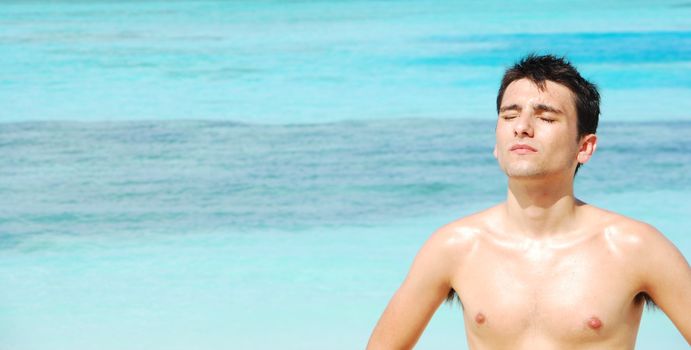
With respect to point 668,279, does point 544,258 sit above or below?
above

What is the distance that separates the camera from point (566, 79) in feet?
8.69

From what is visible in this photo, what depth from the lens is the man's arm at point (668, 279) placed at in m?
2.58

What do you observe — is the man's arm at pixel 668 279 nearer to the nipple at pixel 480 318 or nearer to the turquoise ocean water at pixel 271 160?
the nipple at pixel 480 318

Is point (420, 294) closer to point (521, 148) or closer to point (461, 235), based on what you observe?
point (461, 235)

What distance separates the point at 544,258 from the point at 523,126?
299 millimetres

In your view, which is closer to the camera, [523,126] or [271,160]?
[523,126]

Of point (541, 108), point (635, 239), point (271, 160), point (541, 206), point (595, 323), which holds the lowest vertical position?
point (595, 323)

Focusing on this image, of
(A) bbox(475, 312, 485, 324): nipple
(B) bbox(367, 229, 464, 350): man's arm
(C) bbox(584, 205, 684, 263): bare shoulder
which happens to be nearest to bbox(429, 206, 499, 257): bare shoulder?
A: (B) bbox(367, 229, 464, 350): man's arm

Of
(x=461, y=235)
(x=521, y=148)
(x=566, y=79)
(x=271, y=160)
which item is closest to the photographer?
(x=521, y=148)

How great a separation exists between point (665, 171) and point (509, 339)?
547 centimetres

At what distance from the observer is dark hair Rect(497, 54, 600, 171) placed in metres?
2.65

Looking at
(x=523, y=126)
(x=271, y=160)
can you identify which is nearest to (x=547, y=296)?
(x=523, y=126)

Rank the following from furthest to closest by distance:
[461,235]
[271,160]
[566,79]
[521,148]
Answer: [271,160] → [461,235] → [566,79] → [521,148]

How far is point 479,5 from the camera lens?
607 inches
